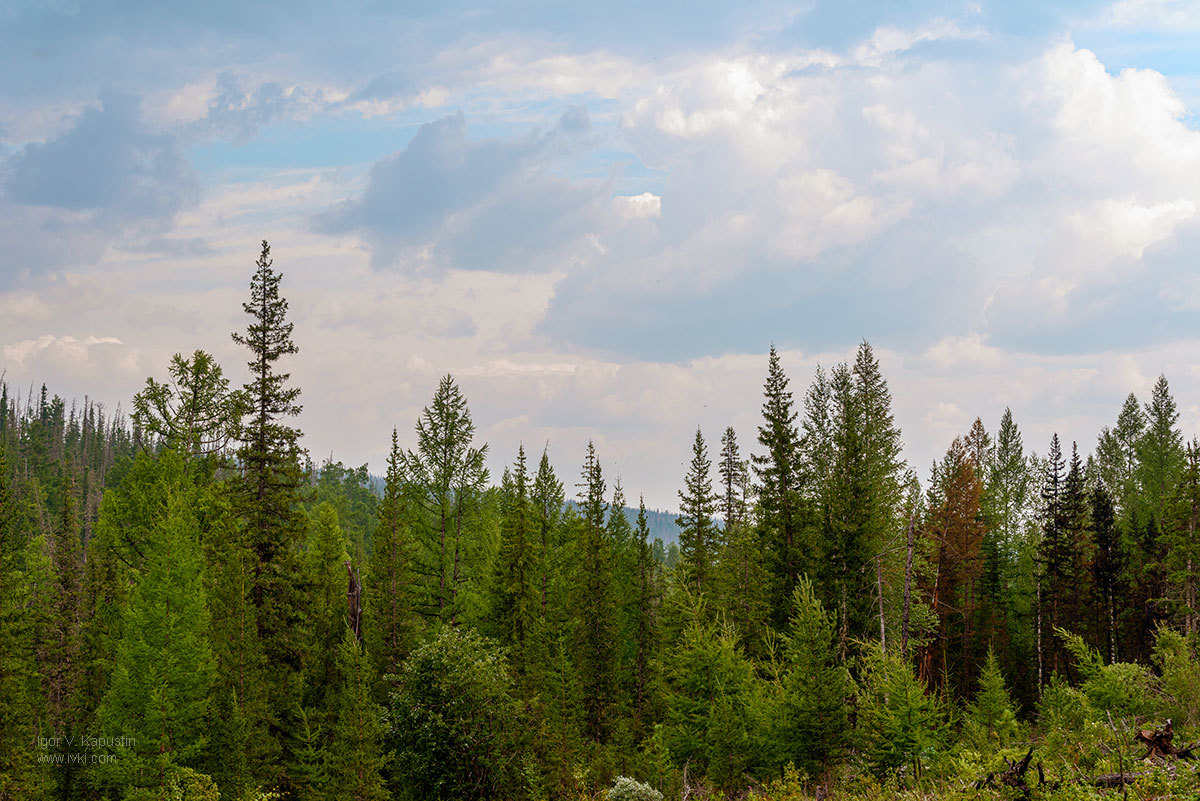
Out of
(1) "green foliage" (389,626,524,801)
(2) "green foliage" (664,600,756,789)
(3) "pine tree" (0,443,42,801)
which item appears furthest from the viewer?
(3) "pine tree" (0,443,42,801)

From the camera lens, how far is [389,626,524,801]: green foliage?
1049 inches

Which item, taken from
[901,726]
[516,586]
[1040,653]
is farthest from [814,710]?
[1040,653]

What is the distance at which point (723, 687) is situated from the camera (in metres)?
22.0

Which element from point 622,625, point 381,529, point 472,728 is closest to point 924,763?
point 472,728

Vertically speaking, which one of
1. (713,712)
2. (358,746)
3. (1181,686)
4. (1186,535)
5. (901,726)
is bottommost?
(358,746)

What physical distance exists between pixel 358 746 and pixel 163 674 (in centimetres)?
750

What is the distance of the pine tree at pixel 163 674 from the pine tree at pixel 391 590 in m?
7.75

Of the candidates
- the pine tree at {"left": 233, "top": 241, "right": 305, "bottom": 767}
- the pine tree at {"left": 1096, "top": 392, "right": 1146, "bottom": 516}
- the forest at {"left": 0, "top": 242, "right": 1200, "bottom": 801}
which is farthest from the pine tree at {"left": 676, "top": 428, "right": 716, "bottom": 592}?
the pine tree at {"left": 1096, "top": 392, "right": 1146, "bottom": 516}

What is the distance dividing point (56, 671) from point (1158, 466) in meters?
77.3

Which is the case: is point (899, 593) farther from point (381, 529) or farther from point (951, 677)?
point (381, 529)

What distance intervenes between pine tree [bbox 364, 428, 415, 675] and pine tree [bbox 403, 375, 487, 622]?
1.43 metres

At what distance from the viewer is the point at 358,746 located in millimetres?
27297

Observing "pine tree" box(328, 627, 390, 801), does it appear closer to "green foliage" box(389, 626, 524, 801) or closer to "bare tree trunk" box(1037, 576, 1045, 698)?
"green foliage" box(389, 626, 524, 801)

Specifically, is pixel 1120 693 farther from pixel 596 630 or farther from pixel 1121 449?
pixel 1121 449
